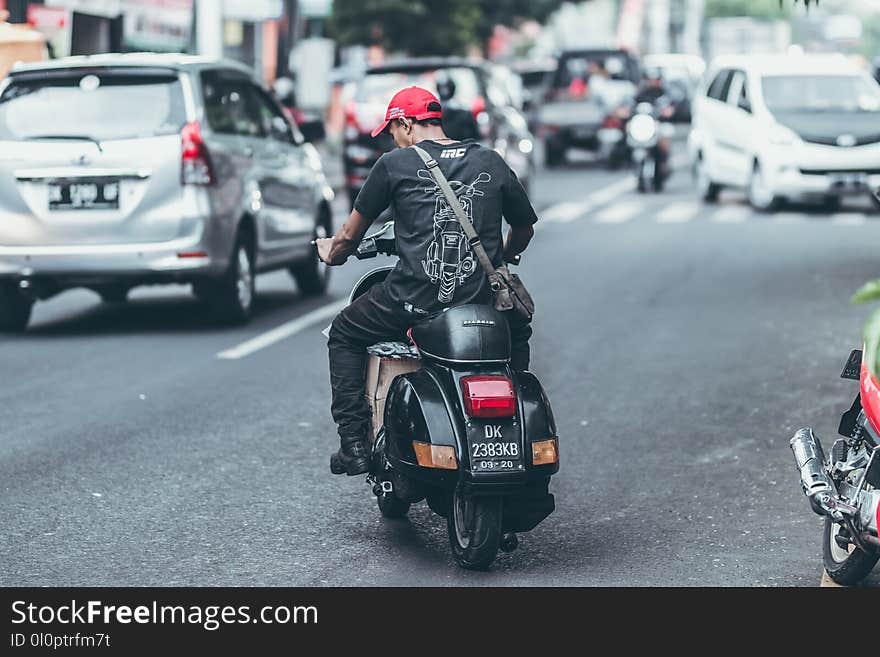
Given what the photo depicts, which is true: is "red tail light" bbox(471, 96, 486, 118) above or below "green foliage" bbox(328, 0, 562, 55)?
above

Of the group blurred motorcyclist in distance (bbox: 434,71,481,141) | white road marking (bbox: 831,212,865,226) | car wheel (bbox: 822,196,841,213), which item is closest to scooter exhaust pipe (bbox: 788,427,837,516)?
blurred motorcyclist in distance (bbox: 434,71,481,141)

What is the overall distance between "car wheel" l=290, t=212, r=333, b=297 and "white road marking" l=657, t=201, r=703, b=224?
27.8ft

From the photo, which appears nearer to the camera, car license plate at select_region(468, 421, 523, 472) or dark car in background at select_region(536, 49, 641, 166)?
car license plate at select_region(468, 421, 523, 472)

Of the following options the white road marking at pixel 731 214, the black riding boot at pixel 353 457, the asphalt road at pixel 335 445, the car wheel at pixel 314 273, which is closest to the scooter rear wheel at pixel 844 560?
the asphalt road at pixel 335 445

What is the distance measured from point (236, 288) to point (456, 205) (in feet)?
21.4

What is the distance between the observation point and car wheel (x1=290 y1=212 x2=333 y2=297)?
15.1m

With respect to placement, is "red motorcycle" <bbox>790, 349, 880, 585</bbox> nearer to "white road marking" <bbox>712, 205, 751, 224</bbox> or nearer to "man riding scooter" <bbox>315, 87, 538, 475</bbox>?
"man riding scooter" <bbox>315, 87, 538, 475</bbox>

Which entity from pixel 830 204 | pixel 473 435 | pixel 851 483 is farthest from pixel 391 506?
pixel 830 204

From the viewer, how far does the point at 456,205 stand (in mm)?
6777

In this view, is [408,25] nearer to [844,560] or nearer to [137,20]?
[137,20]

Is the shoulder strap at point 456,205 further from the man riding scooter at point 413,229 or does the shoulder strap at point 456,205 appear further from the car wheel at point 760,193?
the car wheel at point 760,193

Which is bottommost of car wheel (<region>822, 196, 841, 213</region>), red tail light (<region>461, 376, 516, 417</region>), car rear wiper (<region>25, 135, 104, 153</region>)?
car wheel (<region>822, 196, 841, 213</region>)

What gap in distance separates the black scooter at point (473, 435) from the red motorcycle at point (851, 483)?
88cm

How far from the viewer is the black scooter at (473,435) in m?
6.48
